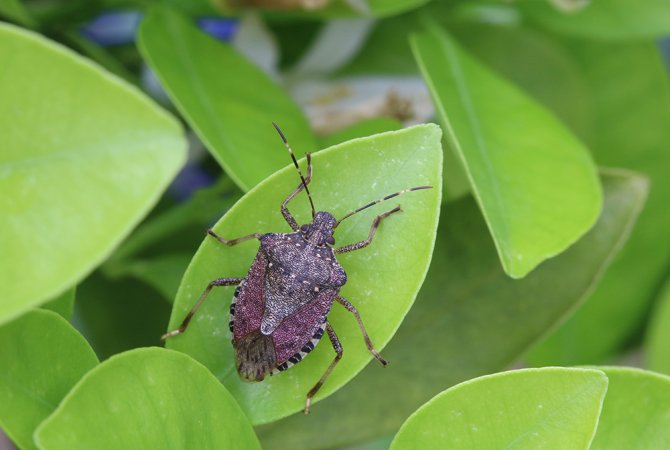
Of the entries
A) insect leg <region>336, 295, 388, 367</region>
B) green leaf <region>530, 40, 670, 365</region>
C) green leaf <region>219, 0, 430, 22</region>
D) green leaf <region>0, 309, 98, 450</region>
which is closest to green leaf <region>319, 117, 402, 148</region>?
green leaf <region>219, 0, 430, 22</region>

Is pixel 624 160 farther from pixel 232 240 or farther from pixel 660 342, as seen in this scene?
pixel 232 240

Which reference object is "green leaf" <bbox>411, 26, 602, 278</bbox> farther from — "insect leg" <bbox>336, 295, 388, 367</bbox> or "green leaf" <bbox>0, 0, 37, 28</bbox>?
"green leaf" <bbox>0, 0, 37, 28</bbox>

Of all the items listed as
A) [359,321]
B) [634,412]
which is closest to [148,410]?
[359,321]

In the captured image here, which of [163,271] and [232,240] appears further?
[163,271]

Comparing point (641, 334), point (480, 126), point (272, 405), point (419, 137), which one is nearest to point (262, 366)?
point (272, 405)

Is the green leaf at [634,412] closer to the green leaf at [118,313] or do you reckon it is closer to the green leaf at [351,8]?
the green leaf at [351,8]

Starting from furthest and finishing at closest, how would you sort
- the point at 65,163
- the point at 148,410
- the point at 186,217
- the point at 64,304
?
the point at 186,217, the point at 64,304, the point at 148,410, the point at 65,163
